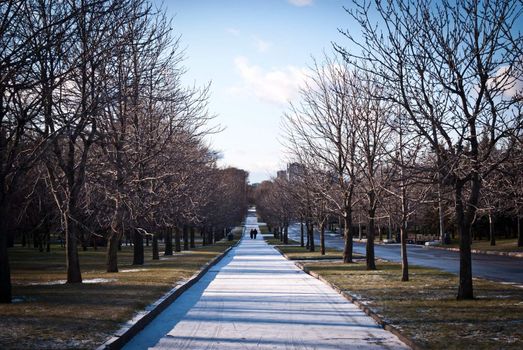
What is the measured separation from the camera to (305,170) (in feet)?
109

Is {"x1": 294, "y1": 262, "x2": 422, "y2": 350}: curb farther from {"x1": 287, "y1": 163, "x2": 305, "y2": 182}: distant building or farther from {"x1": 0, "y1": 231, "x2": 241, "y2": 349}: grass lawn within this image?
{"x1": 287, "y1": 163, "x2": 305, "y2": 182}: distant building

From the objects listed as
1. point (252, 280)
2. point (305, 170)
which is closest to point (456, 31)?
point (252, 280)

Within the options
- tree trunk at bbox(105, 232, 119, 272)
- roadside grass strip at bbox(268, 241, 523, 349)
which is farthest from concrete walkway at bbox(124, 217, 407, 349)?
tree trunk at bbox(105, 232, 119, 272)

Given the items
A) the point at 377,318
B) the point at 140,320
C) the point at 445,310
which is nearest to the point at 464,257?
the point at 445,310

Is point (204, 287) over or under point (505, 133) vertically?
under

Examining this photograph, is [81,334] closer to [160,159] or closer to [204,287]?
[204,287]

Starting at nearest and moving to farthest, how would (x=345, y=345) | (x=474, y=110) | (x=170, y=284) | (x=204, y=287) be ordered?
(x=345, y=345) < (x=474, y=110) < (x=170, y=284) < (x=204, y=287)

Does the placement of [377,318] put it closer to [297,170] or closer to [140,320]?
[140,320]

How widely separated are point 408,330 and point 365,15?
7.32 m

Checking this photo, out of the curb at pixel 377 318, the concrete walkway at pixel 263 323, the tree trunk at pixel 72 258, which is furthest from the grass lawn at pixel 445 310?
the tree trunk at pixel 72 258

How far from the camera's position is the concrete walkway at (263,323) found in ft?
34.3

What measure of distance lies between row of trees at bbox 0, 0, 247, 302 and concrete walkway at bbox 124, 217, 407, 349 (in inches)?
154

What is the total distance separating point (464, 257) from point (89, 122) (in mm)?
9666

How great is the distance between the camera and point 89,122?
16922 millimetres
